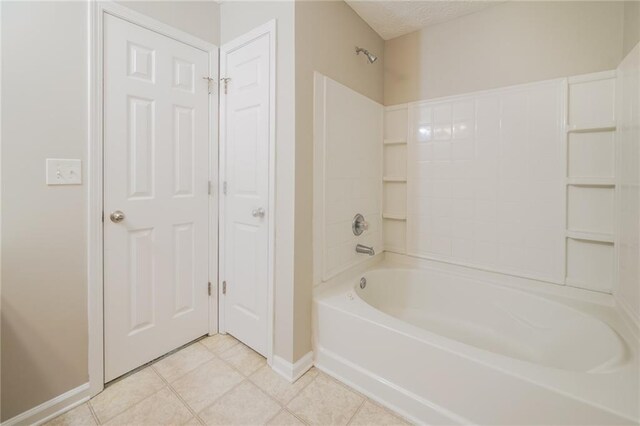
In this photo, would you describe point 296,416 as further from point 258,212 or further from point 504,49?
point 504,49

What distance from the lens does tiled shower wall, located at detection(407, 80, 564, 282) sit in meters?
1.69

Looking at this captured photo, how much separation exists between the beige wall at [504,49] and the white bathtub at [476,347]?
1.33 meters

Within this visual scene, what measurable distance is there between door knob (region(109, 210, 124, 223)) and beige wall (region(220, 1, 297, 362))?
2.70 ft

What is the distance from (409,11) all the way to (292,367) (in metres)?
2.41

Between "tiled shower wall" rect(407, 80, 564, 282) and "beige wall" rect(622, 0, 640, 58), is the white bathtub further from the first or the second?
"beige wall" rect(622, 0, 640, 58)

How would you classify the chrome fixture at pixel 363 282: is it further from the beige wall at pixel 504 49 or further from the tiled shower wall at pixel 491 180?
the beige wall at pixel 504 49

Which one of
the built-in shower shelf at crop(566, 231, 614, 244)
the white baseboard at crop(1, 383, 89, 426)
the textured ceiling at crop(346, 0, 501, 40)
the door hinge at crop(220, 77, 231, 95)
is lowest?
the white baseboard at crop(1, 383, 89, 426)

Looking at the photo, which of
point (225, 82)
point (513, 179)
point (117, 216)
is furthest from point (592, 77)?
point (117, 216)

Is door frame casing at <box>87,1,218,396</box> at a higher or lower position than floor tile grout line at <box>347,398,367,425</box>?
higher

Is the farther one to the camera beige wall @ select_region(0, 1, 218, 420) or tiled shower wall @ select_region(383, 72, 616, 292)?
tiled shower wall @ select_region(383, 72, 616, 292)

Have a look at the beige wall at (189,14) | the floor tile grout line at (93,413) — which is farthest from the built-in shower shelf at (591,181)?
the floor tile grout line at (93,413)

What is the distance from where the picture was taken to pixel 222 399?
1.40 meters

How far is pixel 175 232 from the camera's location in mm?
1726

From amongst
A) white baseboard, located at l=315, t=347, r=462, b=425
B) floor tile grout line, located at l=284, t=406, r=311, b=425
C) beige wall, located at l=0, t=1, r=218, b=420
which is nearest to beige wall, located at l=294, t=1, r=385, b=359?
white baseboard, located at l=315, t=347, r=462, b=425
